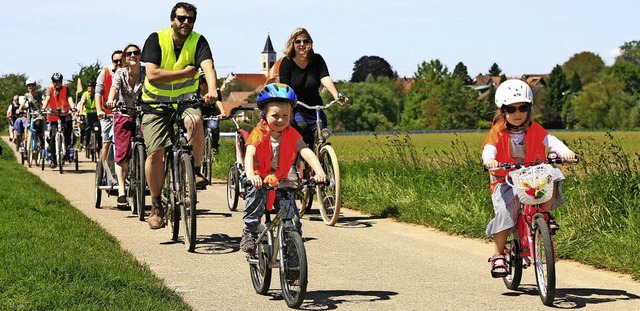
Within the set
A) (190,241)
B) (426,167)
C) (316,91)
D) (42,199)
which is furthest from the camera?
(426,167)

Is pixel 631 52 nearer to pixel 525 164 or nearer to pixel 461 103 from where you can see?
pixel 461 103

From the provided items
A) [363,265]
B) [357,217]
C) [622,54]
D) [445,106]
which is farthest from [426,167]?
[622,54]

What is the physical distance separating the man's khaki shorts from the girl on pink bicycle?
3746mm

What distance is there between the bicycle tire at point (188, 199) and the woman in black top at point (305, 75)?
8.87 feet

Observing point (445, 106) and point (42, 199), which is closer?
point (42, 199)

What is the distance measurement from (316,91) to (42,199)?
3621 millimetres

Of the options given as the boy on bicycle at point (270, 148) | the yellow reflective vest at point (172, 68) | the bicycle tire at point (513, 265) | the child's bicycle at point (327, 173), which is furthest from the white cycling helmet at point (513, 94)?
the child's bicycle at point (327, 173)

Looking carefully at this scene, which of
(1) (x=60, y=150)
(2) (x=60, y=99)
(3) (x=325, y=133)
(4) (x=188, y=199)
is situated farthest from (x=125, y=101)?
(2) (x=60, y=99)

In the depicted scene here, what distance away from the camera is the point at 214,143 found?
698 inches

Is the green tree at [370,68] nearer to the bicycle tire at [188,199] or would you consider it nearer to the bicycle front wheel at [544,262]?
the bicycle tire at [188,199]

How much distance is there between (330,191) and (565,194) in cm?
250

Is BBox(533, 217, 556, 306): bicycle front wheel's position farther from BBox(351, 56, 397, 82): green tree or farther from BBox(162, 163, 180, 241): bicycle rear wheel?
BBox(351, 56, 397, 82): green tree

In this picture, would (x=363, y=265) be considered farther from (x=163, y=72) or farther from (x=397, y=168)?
(x=397, y=168)

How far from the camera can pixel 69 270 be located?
7016 mm
